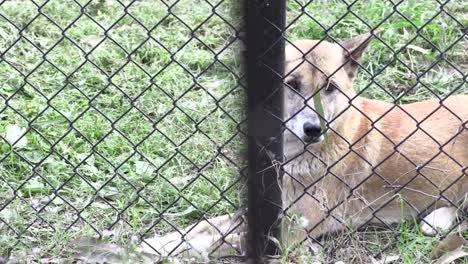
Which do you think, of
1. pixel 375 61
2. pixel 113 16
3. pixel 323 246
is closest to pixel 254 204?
pixel 323 246

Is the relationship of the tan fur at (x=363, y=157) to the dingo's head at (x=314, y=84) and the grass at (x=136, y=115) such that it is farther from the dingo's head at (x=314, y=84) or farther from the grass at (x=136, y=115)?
the grass at (x=136, y=115)

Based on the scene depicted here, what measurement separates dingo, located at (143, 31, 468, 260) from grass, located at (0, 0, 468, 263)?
0.17 meters

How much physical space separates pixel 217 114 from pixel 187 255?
1.43 meters

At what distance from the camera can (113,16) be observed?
5969mm

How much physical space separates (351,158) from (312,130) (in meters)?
0.43

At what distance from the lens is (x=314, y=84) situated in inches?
161

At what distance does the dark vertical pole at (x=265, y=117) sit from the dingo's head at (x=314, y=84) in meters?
0.57

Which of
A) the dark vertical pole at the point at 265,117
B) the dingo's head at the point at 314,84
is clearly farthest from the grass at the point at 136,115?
the dingo's head at the point at 314,84

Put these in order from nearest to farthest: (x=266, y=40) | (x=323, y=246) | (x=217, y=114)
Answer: (x=266, y=40), (x=323, y=246), (x=217, y=114)

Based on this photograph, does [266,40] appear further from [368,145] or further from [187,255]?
[368,145]

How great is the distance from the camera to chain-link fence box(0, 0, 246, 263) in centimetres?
377

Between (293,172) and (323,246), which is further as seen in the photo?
(293,172)

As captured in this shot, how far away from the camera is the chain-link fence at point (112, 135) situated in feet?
Result: 12.4

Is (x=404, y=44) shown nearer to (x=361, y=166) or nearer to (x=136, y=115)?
(x=361, y=166)
